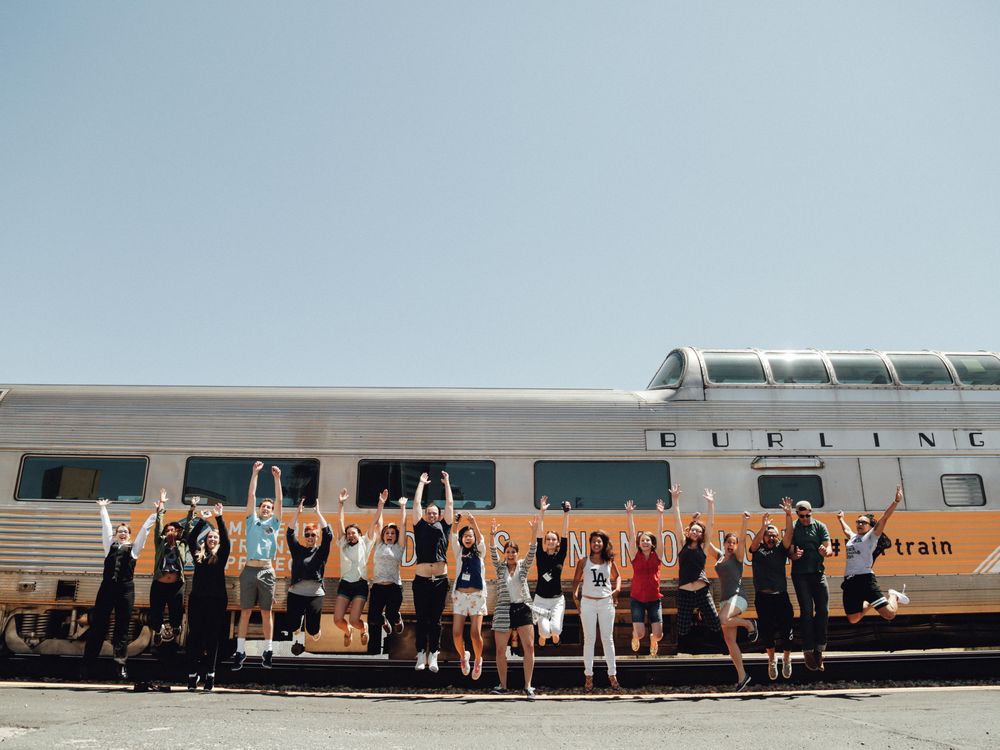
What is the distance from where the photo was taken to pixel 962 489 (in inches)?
403

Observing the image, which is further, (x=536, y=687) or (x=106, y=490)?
(x=106, y=490)

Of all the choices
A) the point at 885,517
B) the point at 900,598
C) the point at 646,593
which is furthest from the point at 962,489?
the point at 646,593

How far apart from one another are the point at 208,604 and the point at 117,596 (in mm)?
1329

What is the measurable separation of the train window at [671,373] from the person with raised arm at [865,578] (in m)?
3.12

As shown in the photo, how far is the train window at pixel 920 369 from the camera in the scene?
10.9 m

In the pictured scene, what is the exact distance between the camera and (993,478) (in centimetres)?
1025

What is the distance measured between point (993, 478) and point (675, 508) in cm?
494

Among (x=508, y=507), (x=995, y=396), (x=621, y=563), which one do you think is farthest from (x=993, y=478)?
(x=508, y=507)

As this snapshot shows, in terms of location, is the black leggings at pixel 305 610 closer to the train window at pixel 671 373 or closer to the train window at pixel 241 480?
the train window at pixel 241 480

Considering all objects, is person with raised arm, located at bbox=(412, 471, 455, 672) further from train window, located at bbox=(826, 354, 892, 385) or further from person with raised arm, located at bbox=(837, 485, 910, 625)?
train window, located at bbox=(826, 354, 892, 385)

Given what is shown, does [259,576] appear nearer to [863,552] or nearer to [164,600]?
[164,600]

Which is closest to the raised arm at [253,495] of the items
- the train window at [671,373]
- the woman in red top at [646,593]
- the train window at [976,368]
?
the woman in red top at [646,593]

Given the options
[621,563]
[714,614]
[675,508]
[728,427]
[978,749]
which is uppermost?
[728,427]

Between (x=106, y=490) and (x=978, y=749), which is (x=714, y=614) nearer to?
(x=978, y=749)
